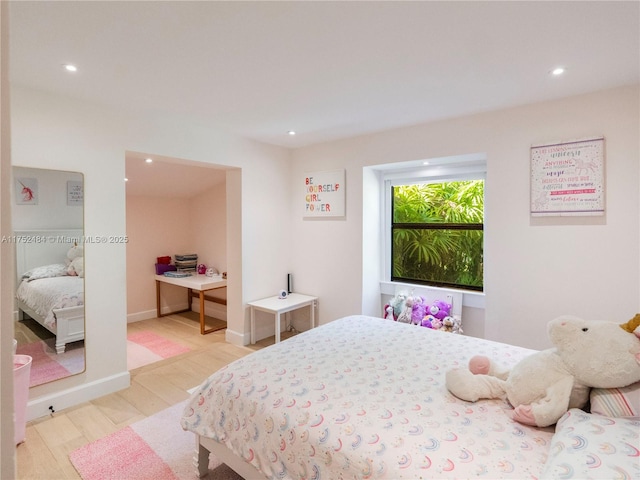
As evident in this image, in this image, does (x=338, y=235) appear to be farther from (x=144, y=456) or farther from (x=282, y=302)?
(x=144, y=456)

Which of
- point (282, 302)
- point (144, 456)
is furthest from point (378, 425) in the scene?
point (282, 302)

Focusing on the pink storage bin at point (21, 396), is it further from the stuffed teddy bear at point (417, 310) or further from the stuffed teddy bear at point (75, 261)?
the stuffed teddy bear at point (417, 310)

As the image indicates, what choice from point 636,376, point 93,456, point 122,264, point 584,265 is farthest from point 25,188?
point 584,265

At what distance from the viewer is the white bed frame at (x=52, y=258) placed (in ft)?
7.48

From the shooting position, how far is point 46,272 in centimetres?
241

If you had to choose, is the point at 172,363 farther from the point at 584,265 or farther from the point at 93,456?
the point at 584,265

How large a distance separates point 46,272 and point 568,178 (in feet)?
12.6

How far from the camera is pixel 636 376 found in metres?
1.22


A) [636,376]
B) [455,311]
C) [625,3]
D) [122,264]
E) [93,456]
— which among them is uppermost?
[625,3]

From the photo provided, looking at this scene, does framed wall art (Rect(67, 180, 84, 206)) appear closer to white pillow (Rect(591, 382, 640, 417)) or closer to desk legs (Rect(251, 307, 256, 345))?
desk legs (Rect(251, 307, 256, 345))

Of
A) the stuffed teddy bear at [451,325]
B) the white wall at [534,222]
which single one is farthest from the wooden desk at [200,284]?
the stuffed teddy bear at [451,325]

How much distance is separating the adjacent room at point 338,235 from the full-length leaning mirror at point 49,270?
1 cm

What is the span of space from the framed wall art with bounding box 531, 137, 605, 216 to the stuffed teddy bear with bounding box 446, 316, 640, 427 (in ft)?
4.56

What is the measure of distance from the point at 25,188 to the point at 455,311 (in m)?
3.58
